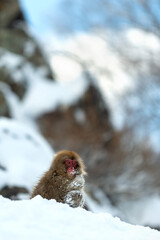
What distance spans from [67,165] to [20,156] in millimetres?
2529

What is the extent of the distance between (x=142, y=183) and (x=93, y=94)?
3.09 meters

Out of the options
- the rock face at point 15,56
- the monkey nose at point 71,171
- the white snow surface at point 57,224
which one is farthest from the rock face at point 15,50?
the white snow surface at point 57,224

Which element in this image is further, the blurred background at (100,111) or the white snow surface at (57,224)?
the blurred background at (100,111)

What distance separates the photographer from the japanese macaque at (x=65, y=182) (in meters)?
3.88

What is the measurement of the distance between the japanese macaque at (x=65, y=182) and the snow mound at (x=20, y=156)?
5.72 feet

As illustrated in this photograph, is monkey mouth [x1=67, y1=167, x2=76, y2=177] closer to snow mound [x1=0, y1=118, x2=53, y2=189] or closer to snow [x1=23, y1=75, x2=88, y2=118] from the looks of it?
snow mound [x1=0, y1=118, x2=53, y2=189]

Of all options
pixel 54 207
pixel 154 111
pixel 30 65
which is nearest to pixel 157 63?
pixel 154 111

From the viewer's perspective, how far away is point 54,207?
330 cm

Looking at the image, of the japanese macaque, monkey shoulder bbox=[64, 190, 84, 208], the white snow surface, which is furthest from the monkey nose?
the white snow surface

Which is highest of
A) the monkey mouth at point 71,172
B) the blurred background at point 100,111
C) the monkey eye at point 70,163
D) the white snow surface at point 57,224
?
the blurred background at point 100,111

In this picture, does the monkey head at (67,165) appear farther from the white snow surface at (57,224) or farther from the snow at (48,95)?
the snow at (48,95)

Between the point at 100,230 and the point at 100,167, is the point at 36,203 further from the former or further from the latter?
the point at 100,167

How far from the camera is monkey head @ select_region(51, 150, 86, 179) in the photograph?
12.8ft

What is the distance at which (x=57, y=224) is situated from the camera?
2.98 meters
